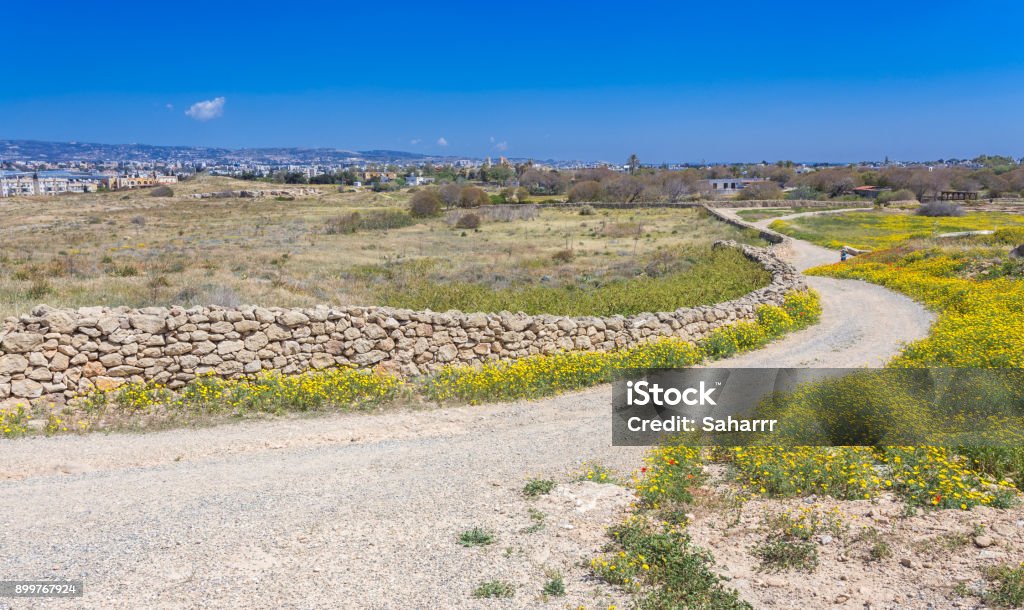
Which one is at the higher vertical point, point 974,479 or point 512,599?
point 974,479

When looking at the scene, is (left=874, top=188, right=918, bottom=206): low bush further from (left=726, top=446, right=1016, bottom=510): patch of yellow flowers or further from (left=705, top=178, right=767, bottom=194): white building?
(left=726, top=446, right=1016, bottom=510): patch of yellow flowers

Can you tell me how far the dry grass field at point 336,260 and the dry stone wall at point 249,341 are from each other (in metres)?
4.62

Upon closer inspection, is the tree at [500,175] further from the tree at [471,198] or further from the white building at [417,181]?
the tree at [471,198]

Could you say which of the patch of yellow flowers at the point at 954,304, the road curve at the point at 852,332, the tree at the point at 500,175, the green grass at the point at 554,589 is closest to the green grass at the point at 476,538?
the green grass at the point at 554,589

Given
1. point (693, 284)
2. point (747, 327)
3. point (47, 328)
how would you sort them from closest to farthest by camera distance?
point (47, 328) < point (747, 327) < point (693, 284)

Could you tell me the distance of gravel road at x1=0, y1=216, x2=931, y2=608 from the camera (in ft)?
15.1

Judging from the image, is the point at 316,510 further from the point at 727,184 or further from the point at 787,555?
the point at 727,184

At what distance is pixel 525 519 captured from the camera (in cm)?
570

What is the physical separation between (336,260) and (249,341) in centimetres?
1905

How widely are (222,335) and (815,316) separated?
14.7 m

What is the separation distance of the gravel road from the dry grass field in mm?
7780

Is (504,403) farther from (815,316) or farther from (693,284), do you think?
(693,284)

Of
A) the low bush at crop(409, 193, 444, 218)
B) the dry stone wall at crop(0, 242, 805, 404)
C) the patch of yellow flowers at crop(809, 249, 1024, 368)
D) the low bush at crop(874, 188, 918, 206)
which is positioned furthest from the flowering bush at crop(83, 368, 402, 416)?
the low bush at crop(874, 188, 918, 206)

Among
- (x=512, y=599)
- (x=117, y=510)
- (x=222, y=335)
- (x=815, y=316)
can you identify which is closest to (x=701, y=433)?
(x=512, y=599)
